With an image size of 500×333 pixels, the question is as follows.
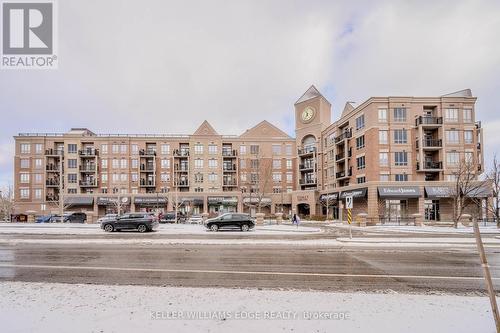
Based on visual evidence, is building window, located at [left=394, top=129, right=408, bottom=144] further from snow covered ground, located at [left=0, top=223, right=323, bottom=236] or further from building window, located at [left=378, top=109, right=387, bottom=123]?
snow covered ground, located at [left=0, top=223, right=323, bottom=236]

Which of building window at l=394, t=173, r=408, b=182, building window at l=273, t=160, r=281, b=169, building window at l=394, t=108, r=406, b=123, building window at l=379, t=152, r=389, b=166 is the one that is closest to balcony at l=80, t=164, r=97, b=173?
building window at l=273, t=160, r=281, b=169

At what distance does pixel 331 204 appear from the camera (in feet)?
177

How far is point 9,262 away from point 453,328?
48.4 feet

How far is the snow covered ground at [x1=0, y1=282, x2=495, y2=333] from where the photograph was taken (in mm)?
5094

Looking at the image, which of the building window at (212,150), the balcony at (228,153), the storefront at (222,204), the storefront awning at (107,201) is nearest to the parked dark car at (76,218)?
the storefront awning at (107,201)

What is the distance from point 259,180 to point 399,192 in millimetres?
28000

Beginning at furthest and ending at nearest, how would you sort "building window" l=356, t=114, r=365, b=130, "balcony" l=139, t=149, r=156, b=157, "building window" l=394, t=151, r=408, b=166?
1. "balcony" l=139, t=149, r=156, b=157
2. "building window" l=356, t=114, r=365, b=130
3. "building window" l=394, t=151, r=408, b=166

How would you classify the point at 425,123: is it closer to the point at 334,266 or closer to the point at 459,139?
the point at 459,139

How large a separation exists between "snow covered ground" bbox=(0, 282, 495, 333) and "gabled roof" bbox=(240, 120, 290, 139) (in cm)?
6141

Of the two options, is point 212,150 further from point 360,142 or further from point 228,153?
point 360,142

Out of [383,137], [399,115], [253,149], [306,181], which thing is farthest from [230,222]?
[253,149]

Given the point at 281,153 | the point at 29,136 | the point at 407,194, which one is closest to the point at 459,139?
the point at 407,194

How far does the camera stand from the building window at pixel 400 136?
147ft

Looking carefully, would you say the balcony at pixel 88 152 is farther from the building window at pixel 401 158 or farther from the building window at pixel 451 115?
the building window at pixel 451 115
